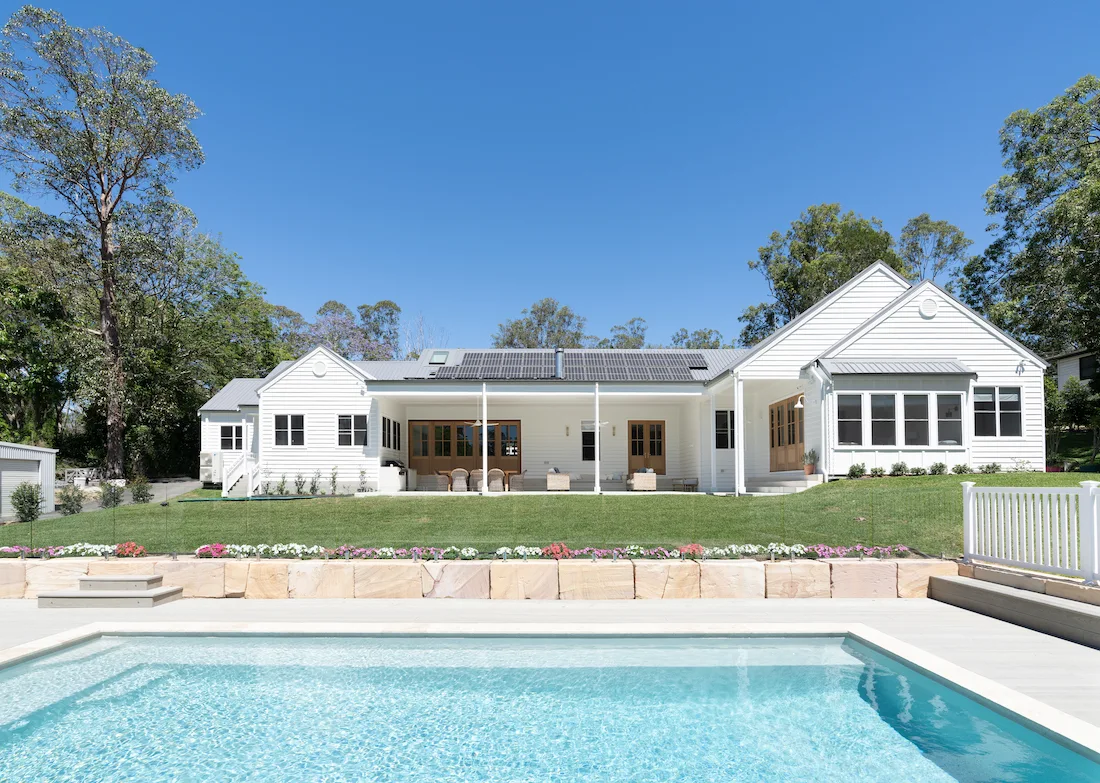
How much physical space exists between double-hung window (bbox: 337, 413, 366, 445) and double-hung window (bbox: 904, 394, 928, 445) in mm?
16340

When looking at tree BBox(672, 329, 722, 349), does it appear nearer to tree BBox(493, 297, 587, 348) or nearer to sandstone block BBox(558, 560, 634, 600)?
tree BBox(493, 297, 587, 348)

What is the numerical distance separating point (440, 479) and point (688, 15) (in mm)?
16017

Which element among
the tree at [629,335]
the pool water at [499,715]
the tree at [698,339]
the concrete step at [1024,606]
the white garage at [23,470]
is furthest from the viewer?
the tree at [629,335]

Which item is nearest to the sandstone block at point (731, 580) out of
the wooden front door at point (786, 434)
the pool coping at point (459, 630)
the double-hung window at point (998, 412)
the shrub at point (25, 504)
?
the pool coping at point (459, 630)

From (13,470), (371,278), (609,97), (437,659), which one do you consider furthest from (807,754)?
(371,278)

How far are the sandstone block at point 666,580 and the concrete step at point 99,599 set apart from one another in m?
6.12

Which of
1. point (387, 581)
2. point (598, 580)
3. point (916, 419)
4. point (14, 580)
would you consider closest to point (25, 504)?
point (14, 580)

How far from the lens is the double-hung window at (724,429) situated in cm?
A: 2244

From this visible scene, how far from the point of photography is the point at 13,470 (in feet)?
57.8

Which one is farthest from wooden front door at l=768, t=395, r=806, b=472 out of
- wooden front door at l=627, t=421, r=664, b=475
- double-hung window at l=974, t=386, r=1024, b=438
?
double-hung window at l=974, t=386, r=1024, b=438

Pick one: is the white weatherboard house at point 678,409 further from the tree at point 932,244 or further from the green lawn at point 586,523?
the tree at point 932,244

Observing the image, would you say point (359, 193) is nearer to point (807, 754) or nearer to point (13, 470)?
point (13, 470)

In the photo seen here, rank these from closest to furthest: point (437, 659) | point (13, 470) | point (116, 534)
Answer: point (437, 659) → point (116, 534) → point (13, 470)

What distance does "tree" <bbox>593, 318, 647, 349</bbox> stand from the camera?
2379 inches
